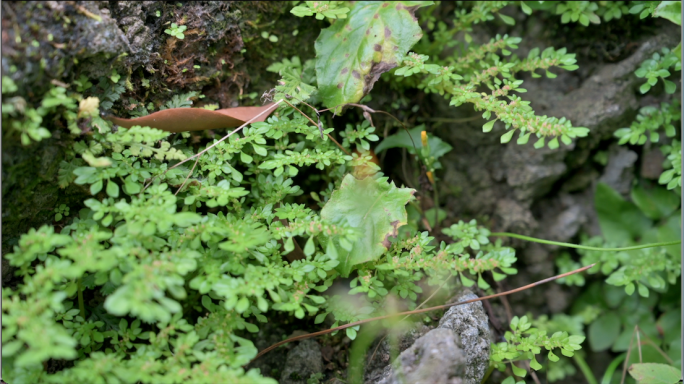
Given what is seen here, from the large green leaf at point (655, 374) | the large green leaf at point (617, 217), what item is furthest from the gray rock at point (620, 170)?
the large green leaf at point (655, 374)

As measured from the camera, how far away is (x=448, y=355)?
4.89ft

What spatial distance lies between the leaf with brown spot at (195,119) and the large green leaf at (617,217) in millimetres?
1877

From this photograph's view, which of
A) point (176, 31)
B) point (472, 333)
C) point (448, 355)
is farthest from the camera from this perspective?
point (176, 31)

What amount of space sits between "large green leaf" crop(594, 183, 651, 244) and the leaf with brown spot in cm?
188

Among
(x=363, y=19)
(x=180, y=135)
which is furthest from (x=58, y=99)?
(x=363, y=19)

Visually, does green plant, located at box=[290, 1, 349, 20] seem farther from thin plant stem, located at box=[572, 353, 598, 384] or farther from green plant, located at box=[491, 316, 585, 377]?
thin plant stem, located at box=[572, 353, 598, 384]

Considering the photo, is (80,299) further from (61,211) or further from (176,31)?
(176,31)

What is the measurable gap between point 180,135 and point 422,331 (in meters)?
1.23

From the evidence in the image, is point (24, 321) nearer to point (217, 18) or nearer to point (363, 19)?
point (217, 18)

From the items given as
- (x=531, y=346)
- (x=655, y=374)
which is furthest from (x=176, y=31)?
(x=655, y=374)

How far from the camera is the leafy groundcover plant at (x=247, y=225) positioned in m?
1.35

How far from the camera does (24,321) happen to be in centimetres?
123

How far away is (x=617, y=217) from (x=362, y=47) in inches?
68.0

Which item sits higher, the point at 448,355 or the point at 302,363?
the point at 448,355
